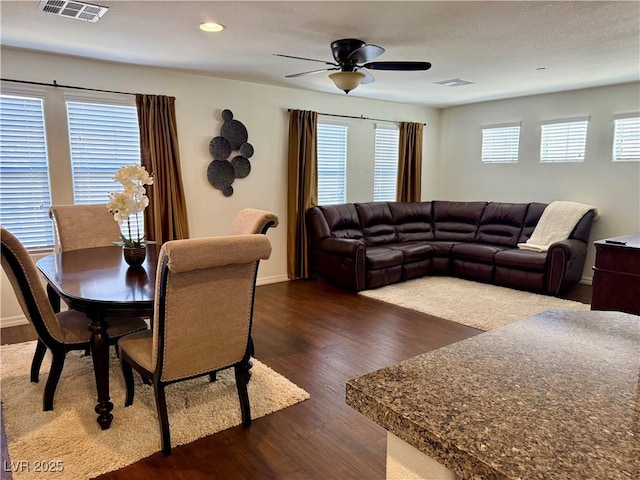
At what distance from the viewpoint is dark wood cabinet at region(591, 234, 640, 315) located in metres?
3.25

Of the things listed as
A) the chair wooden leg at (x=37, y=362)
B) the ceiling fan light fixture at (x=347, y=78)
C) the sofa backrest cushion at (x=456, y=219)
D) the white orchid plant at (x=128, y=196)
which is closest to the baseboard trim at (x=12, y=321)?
the chair wooden leg at (x=37, y=362)

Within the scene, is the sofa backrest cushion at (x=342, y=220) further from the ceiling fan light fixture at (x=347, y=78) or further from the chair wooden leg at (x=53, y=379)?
the chair wooden leg at (x=53, y=379)

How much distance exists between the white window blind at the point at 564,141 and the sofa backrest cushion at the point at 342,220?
278 centimetres

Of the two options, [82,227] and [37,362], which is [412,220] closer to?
[82,227]

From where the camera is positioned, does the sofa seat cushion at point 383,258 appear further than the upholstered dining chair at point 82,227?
Yes

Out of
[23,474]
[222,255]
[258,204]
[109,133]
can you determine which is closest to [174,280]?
[222,255]

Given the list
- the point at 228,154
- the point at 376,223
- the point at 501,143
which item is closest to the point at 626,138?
the point at 501,143

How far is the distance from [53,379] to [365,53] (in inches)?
121

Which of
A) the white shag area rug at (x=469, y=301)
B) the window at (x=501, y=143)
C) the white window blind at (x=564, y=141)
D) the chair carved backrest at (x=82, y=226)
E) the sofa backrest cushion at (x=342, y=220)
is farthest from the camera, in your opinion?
the window at (x=501, y=143)

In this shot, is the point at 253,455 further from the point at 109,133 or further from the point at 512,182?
the point at 512,182

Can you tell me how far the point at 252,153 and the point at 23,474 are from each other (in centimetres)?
398

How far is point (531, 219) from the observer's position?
580 cm

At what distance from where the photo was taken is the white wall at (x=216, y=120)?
400 centimetres

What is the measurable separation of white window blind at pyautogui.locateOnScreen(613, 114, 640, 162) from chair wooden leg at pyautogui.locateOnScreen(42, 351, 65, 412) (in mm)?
6140
